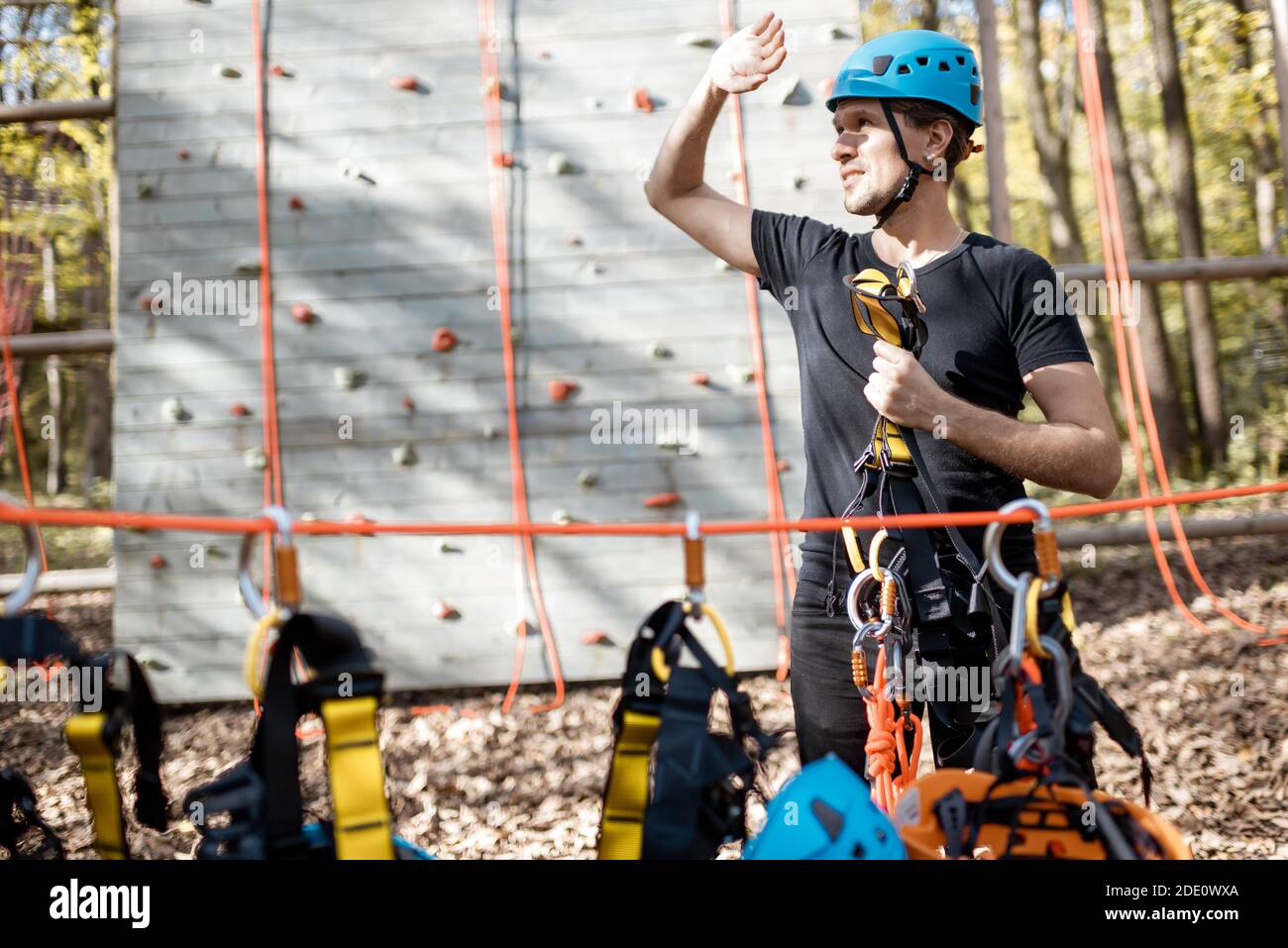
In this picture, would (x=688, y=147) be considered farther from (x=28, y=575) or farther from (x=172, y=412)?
(x=172, y=412)

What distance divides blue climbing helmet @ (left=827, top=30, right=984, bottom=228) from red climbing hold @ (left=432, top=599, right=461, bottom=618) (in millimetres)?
3953

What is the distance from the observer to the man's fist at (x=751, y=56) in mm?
2008

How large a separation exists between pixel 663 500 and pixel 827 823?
4.22 m

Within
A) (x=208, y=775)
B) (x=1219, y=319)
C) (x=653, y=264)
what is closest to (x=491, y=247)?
(x=653, y=264)

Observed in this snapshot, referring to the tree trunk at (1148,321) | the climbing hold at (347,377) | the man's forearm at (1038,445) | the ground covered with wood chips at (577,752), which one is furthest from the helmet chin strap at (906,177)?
the tree trunk at (1148,321)

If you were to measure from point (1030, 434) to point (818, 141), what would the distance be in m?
4.07

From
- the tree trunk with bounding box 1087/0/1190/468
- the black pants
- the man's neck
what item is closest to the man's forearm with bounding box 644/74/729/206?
the man's neck

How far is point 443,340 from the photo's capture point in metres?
5.71

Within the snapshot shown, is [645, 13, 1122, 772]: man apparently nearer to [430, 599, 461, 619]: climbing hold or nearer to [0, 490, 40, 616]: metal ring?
[0, 490, 40, 616]: metal ring

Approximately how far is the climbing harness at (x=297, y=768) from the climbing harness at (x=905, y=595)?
40.0 inches

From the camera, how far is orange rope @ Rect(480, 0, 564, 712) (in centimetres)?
564

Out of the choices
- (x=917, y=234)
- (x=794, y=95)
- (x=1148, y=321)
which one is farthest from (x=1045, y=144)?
(x=917, y=234)

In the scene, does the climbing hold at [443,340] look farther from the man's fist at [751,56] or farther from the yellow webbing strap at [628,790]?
the yellow webbing strap at [628,790]

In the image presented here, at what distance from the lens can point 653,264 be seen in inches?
225
